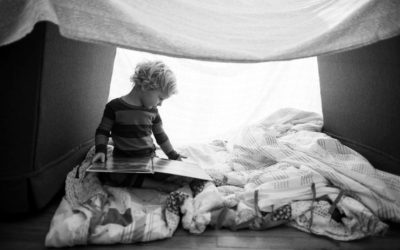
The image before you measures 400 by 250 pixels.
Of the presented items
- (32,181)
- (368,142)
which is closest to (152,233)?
(32,181)

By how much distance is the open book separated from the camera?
33.8 inches

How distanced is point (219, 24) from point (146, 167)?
48 cm

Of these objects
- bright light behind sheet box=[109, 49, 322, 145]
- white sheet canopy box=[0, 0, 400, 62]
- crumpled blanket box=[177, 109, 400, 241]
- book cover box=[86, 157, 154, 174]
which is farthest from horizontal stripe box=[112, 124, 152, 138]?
bright light behind sheet box=[109, 49, 322, 145]

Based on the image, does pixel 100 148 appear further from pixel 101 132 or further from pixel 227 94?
pixel 227 94

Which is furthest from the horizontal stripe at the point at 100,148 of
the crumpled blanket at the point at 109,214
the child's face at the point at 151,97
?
the child's face at the point at 151,97

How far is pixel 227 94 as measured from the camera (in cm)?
165

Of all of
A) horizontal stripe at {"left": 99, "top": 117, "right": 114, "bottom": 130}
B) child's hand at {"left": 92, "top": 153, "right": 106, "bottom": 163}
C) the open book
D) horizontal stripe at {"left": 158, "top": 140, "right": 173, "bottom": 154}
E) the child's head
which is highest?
the child's head

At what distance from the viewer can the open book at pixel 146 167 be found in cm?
86

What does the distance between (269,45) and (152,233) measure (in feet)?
1.98

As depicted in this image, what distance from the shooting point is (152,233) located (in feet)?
2.52

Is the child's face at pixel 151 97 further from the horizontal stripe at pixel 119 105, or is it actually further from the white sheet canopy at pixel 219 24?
the white sheet canopy at pixel 219 24

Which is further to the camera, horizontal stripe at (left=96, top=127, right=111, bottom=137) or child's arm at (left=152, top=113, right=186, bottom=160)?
child's arm at (left=152, top=113, right=186, bottom=160)

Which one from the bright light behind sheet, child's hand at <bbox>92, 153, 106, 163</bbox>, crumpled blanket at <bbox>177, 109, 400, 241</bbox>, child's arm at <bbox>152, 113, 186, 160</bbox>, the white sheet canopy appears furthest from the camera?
the bright light behind sheet

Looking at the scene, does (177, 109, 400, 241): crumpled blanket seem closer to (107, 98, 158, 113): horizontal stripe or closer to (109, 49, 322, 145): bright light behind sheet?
(107, 98, 158, 113): horizontal stripe
